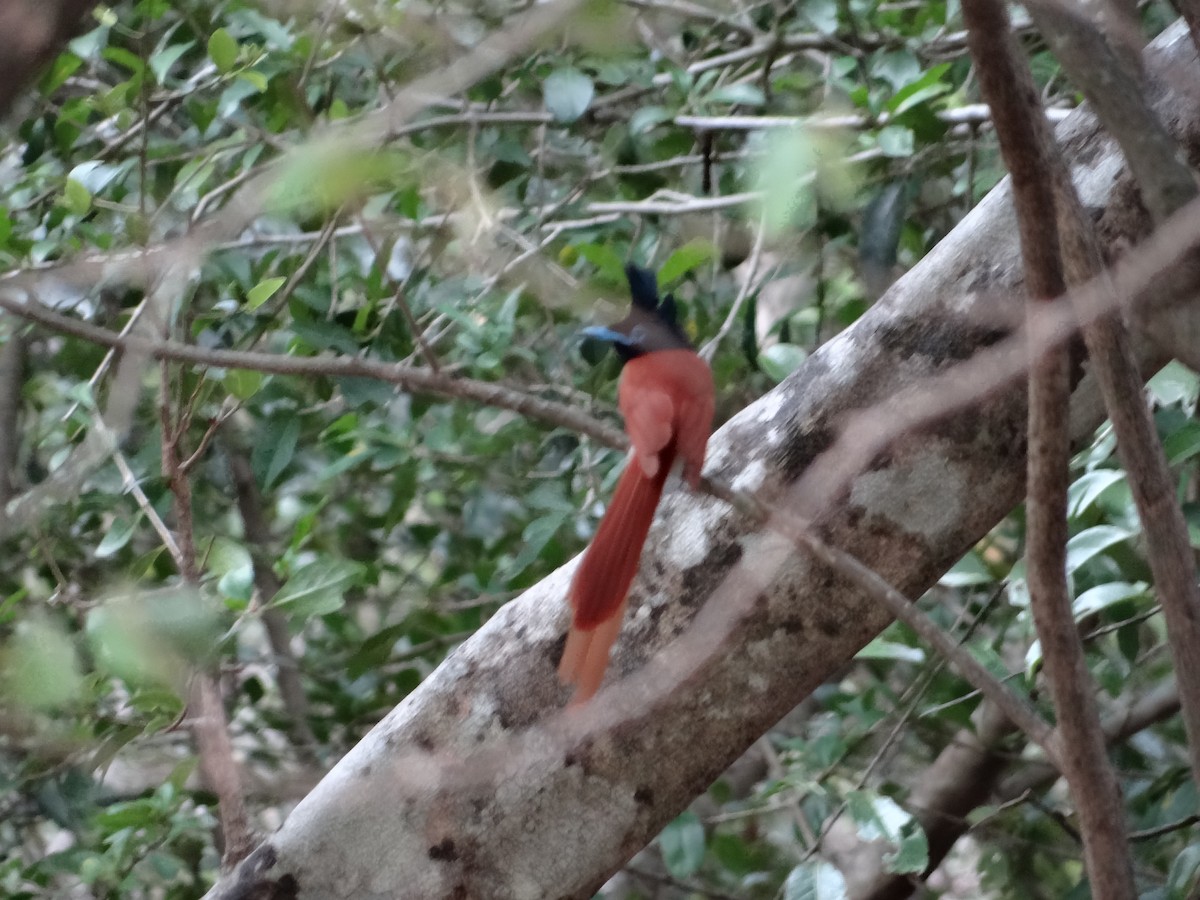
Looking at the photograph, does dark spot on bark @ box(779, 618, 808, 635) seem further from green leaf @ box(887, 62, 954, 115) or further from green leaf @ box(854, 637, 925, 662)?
green leaf @ box(887, 62, 954, 115)

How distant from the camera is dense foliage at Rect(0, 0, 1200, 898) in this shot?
4.48 ft

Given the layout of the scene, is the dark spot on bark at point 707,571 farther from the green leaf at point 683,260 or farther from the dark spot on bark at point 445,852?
the green leaf at point 683,260

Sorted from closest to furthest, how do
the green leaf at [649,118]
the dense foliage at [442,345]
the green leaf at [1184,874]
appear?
the green leaf at [1184,874] < the dense foliage at [442,345] < the green leaf at [649,118]

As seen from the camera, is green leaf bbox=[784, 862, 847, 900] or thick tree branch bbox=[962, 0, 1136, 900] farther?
green leaf bbox=[784, 862, 847, 900]

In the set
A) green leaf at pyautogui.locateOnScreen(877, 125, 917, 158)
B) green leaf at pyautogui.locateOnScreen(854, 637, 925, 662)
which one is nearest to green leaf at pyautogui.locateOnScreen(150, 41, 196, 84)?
green leaf at pyautogui.locateOnScreen(877, 125, 917, 158)

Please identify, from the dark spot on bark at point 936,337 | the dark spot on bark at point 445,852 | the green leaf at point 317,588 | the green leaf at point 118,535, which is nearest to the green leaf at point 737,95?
the dark spot on bark at point 936,337

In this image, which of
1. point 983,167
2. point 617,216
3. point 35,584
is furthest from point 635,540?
point 35,584

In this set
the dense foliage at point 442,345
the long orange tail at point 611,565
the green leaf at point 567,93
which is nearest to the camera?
the long orange tail at point 611,565

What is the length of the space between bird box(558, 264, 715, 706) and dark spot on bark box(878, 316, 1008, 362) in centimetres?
18

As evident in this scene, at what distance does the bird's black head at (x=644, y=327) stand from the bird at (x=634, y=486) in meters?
0.04

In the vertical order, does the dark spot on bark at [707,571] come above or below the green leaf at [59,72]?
below

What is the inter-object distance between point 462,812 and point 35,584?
A: 1.26 metres

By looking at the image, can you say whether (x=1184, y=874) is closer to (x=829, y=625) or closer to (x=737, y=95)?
(x=829, y=625)

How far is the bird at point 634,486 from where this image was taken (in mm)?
1021
